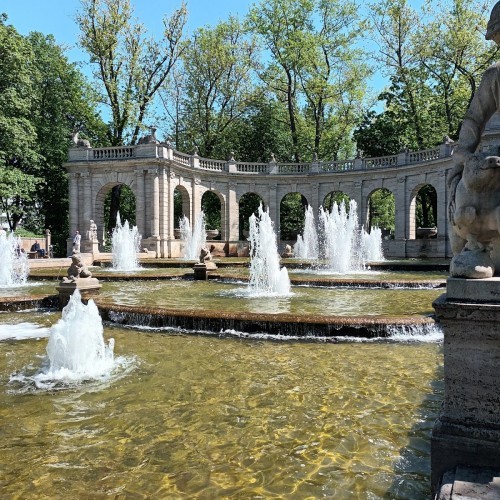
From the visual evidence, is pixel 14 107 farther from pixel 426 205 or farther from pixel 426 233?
pixel 426 205

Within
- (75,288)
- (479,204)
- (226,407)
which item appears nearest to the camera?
(479,204)

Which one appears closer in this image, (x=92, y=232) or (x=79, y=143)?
(x=92, y=232)

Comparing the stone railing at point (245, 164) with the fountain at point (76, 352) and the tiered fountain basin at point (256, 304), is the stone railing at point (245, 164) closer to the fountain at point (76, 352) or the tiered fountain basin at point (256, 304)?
the tiered fountain basin at point (256, 304)

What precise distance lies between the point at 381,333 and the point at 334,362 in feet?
5.66

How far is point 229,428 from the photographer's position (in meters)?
4.38

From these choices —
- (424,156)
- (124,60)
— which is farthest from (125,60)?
(424,156)

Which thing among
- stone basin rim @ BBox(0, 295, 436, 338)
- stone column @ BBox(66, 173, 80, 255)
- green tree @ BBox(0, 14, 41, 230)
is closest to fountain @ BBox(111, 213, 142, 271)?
stone column @ BBox(66, 173, 80, 255)

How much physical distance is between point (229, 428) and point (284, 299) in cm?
756

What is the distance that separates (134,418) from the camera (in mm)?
4609

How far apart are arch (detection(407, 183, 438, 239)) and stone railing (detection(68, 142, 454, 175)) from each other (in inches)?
93.1

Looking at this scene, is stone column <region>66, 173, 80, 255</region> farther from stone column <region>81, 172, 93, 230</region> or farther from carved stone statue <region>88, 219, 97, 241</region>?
carved stone statue <region>88, 219, 97, 241</region>

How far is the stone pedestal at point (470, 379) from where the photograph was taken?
3.01 metres

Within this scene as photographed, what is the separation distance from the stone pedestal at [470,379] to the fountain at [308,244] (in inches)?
1197

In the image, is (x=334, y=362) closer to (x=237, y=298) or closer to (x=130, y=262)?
→ (x=237, y=298)
